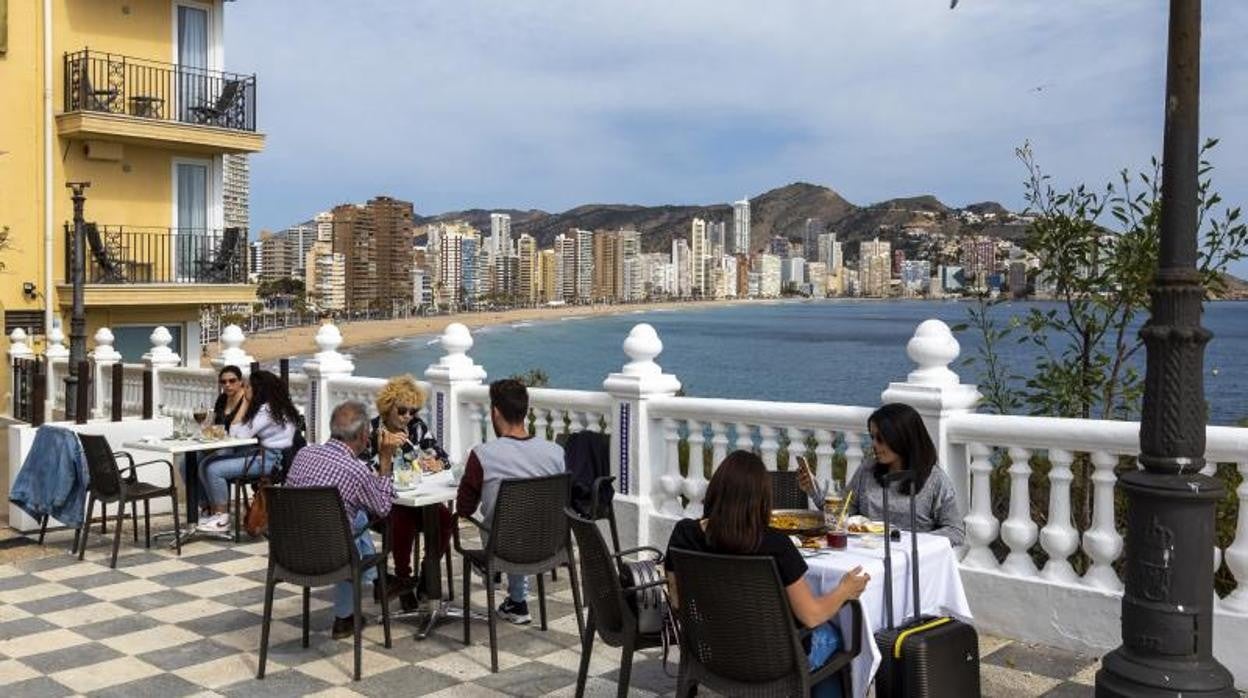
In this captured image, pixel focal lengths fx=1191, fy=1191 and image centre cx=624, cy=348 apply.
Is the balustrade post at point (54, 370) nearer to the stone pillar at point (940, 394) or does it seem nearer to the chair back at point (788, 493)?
the chair back at point (788, 493)

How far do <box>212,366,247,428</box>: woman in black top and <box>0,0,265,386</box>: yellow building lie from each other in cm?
1113

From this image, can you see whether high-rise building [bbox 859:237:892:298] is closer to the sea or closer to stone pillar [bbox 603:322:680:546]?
the sea

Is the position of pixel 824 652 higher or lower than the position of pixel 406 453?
lower

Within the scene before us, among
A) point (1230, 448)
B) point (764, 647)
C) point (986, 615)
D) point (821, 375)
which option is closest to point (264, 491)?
point (764, 647)

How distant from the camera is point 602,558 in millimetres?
4746

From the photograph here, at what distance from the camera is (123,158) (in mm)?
20641

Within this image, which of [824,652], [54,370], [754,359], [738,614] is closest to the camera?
[738,614]

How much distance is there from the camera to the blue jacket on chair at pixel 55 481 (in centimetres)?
912

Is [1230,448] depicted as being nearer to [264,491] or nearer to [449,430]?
[264,491]

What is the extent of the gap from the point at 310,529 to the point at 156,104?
17.2 meters

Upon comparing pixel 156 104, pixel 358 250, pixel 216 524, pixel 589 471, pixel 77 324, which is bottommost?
pixel 216 524

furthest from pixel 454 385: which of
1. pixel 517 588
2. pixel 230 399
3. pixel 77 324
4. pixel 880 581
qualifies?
pixel 77 324

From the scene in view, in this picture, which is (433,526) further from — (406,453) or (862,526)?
(862,526)

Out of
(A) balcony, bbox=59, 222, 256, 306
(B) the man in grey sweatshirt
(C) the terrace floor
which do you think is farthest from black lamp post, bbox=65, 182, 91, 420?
(B) the man in grey sweatshirt
